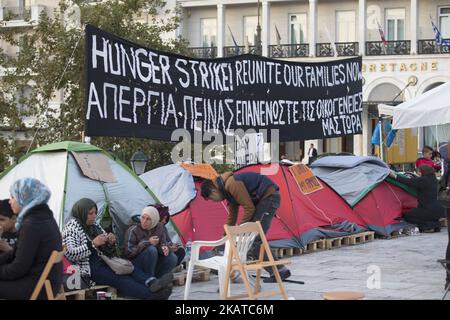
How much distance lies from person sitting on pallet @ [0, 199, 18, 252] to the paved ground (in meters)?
2.05

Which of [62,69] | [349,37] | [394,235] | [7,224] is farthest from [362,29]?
[7,224]

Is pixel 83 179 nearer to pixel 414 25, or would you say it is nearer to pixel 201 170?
pixel 201 170

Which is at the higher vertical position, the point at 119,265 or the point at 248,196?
the point at 248,196

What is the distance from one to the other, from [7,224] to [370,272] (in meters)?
4.87

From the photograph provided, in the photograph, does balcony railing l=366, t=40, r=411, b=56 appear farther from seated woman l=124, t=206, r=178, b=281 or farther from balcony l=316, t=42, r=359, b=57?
seated woman l=124, t=206, r=178, b=281

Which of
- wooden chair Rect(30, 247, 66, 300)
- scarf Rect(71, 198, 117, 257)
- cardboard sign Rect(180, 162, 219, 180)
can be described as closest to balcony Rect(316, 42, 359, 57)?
cardboard sign Rect(180, 162, 219, 180)

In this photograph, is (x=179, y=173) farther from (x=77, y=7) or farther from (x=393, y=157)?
(x=77, y=7)

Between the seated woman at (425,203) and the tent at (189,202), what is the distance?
189 inches

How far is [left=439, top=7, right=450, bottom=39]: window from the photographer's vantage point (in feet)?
138

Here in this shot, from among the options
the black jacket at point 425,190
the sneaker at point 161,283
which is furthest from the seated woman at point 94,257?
the black jacket at point 425,190

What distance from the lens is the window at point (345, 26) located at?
44188mm

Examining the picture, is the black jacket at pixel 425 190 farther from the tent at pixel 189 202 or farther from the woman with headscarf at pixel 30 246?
the woman with headscarf at pixel 30 246

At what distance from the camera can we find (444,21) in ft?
139

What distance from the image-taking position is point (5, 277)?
7.13 metres
